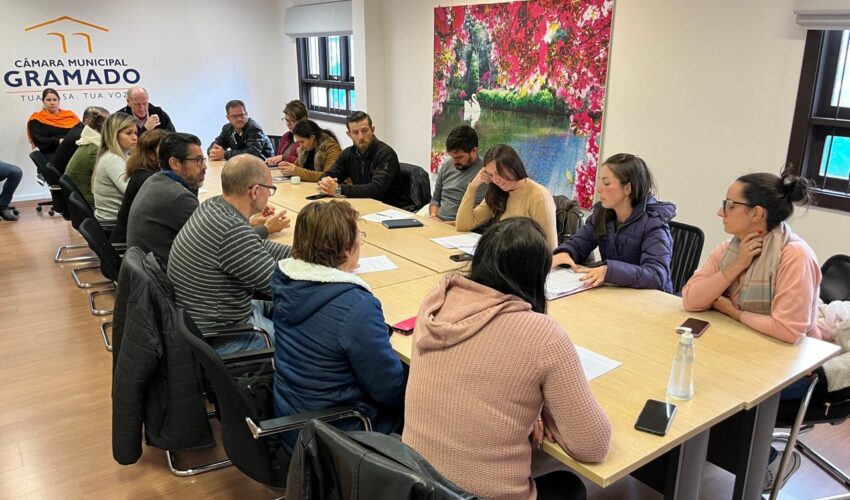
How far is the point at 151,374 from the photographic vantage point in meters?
2.33

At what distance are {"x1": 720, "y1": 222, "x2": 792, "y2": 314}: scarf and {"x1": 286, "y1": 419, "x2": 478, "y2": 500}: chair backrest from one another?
1.44 metres

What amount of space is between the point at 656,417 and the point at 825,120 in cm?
273

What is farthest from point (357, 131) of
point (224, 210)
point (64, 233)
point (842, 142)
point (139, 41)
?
point (139, 41)

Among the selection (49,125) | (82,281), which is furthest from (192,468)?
(49,125)

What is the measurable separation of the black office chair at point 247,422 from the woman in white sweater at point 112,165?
275 cm

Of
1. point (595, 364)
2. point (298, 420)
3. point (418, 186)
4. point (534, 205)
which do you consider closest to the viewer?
point (298, 420)

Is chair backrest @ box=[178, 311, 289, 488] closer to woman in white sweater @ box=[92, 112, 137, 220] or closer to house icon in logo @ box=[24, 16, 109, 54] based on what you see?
woman in white sweater @ box=[92, 112, 137, 220]

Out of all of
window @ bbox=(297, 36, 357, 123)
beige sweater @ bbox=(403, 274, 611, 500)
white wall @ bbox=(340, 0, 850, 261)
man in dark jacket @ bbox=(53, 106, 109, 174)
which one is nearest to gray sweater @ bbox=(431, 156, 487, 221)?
white wall @ bbox=(340, 0, 850, 261)

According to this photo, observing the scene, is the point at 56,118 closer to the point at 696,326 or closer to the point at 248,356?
the point at 248,356

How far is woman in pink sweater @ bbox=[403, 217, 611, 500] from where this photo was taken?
1397 mm

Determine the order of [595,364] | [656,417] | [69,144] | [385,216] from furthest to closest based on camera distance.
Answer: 1. [69,144]
2. [385,216]
3. [595,364]
4. [656,417]

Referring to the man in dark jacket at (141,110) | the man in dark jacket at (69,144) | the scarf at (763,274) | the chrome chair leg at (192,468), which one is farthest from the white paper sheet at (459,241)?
the man in dark jacket at (141,110)

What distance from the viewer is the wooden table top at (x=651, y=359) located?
5.11ft

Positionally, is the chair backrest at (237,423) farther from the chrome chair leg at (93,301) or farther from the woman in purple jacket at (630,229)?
the chrome chair leg at (93,301)
